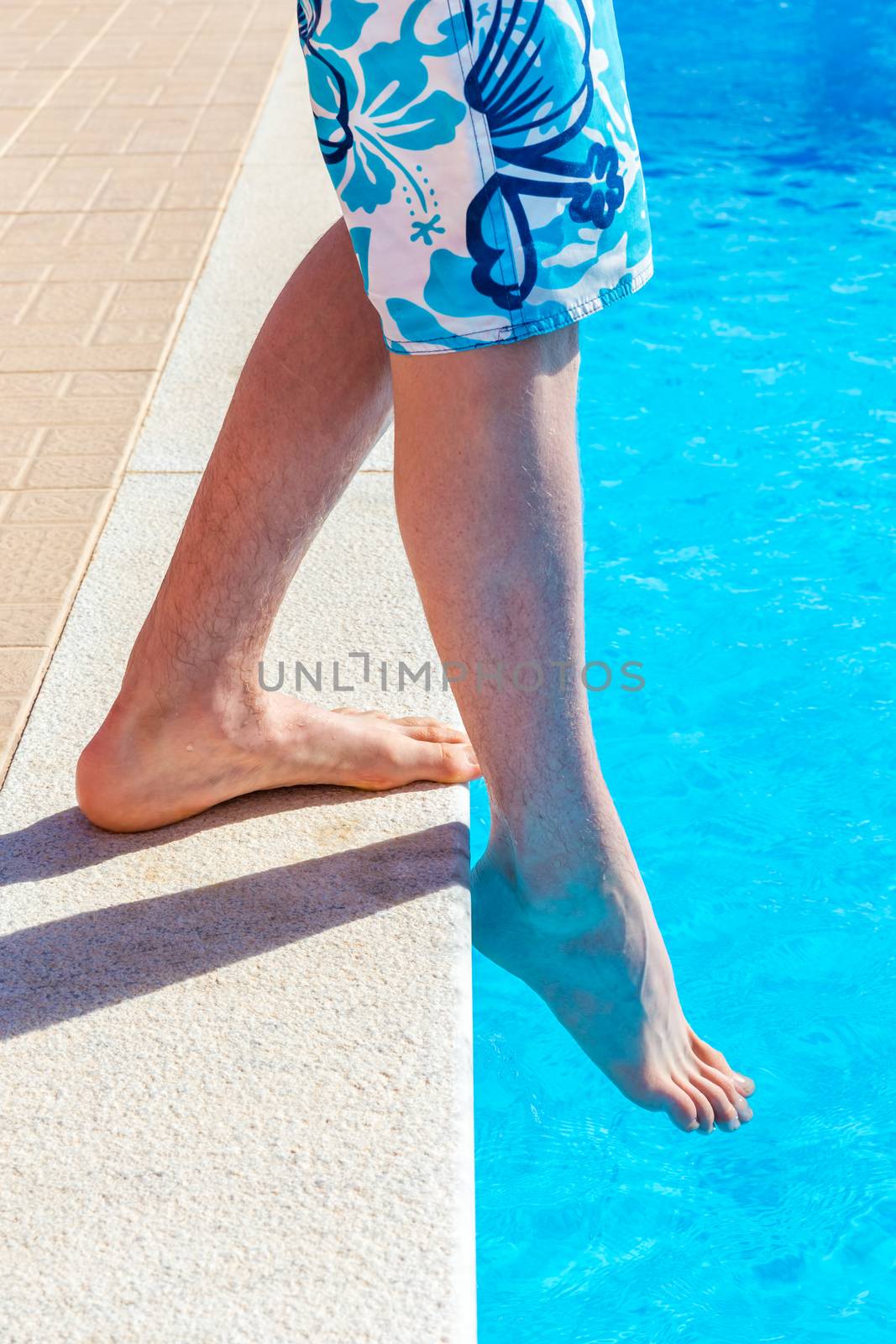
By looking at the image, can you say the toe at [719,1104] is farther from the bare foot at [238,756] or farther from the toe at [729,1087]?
the bare foot at [238,756]

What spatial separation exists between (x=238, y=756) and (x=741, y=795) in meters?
1.02

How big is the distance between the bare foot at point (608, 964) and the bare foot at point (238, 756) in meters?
0.23

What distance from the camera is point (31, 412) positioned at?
8.89 ft

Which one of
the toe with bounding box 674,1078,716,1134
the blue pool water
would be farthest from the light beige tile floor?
the toe with bounding box 674,1078,716,1134

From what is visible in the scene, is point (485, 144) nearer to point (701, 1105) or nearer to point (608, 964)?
point (608, 964)

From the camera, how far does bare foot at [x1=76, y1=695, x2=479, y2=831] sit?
5.18 feet

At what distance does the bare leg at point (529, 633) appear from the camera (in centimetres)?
125

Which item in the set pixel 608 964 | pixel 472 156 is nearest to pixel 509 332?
pixel 472 156

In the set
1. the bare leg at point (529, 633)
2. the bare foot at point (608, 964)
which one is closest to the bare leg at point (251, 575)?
the bare leg at point (529, 633)

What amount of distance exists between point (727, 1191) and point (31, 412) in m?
1.88

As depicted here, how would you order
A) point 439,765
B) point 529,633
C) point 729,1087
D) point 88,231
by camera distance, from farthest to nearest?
point 88,231 < point 439,765 < point 729,1087 < point 529,633

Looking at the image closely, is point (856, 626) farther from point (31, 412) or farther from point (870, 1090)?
point (31, 412)

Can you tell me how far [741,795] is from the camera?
234cm

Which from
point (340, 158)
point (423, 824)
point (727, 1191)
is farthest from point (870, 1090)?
point (340, 158)
